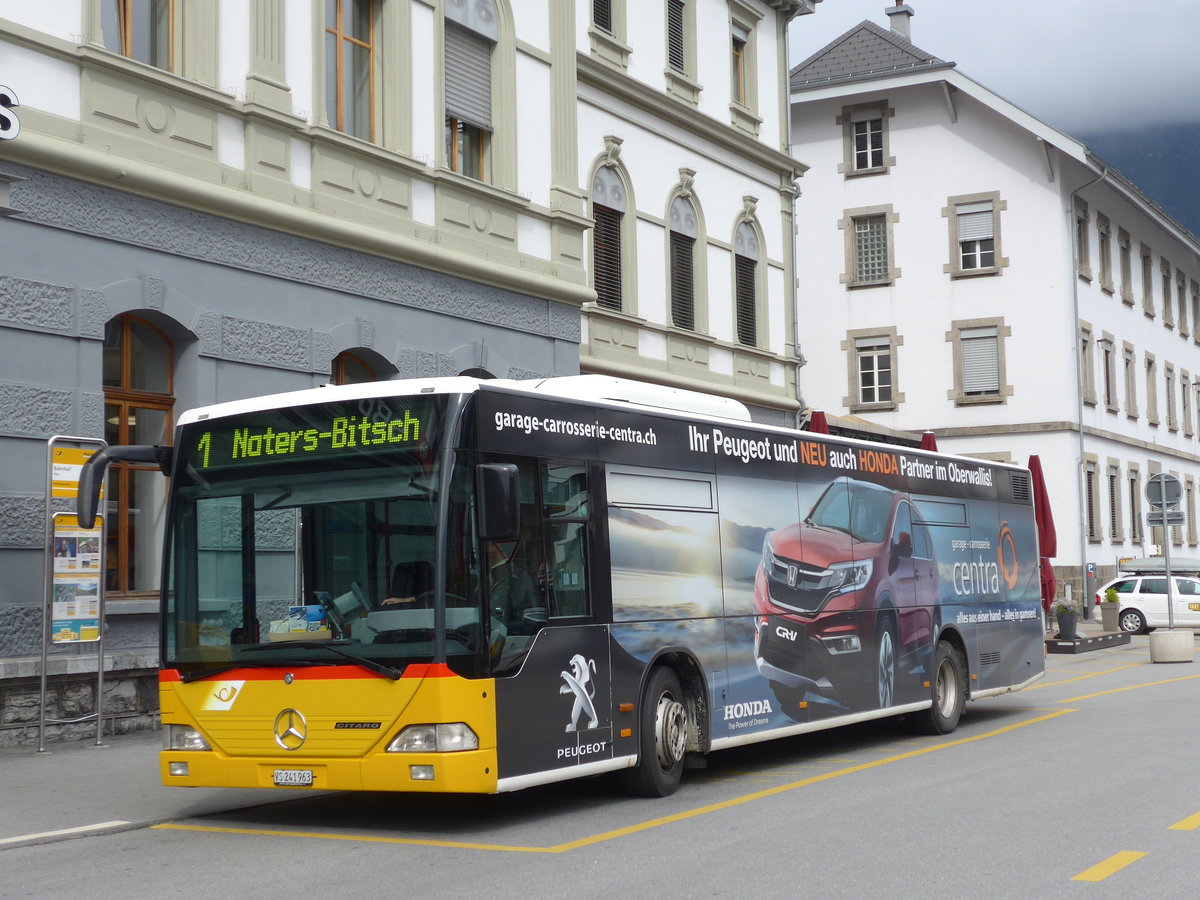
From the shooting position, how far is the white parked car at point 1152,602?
37125 millimetres

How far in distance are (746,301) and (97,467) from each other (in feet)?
59.9

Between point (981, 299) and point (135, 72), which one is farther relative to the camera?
point (981, 299)

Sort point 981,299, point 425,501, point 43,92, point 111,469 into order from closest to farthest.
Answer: point 425,501 → point 43,92 → point 111,469 → point 981,299

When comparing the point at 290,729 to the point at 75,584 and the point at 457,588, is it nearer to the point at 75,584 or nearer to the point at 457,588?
the point at 457,588

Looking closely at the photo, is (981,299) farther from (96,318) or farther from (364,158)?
(96,318)

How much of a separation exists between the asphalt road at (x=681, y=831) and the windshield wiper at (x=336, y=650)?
101cm

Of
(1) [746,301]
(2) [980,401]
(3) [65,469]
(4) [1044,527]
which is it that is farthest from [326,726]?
(2) [980,401]

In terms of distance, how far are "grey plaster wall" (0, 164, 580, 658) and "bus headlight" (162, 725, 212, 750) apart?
3.72 meters

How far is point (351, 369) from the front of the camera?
17.9 metres

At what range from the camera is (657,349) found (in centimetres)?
2392

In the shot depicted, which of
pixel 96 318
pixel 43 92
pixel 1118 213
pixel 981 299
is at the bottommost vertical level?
pixel 96 318

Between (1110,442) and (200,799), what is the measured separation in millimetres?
39028

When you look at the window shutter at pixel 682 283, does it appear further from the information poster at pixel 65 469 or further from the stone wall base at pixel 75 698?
the information poster at pixel 65 469

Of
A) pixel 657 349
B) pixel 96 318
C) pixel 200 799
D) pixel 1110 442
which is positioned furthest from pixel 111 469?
pixel 1110 442
